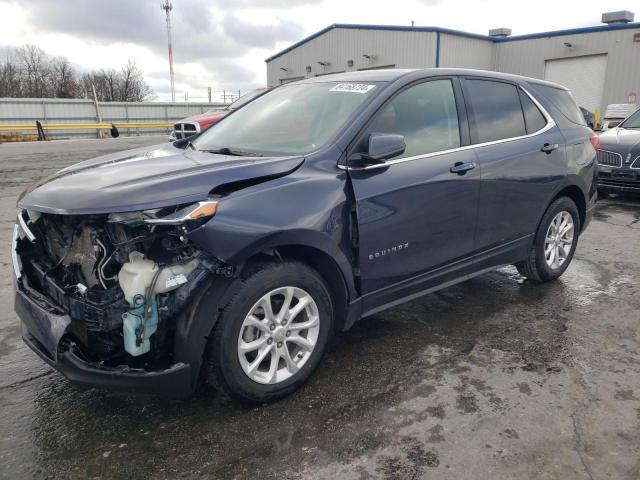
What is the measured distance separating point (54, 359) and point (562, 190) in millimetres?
3991

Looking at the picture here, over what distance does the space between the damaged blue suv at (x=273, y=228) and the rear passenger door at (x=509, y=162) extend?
17 millimetres

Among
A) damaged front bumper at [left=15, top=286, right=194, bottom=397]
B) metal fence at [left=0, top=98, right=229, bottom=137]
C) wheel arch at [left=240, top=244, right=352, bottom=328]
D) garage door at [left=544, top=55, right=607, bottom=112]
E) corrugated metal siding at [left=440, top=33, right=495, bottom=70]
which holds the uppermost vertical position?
corrugated metal siding at [left=440, top=33, right=495, bottom=70]

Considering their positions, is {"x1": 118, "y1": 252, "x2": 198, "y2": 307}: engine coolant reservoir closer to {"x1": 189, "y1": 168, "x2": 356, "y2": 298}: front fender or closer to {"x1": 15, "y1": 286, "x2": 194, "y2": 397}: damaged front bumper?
{"x1": 189, "y1": 168, "x2": 356, "y2": 298}: front fender

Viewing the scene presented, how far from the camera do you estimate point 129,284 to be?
2.37 meters

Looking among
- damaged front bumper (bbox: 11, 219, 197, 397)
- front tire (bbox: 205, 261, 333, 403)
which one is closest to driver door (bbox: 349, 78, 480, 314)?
Answer: front tire (bbox: 205, 261, 333, 403)

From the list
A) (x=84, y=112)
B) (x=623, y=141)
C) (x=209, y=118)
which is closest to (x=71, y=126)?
(x=84, y=112)

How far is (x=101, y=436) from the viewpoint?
256 centimetres

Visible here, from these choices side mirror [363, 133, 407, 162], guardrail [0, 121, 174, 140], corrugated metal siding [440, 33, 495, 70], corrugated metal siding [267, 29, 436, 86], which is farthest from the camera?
guardrail [0, 121, 174, 140]

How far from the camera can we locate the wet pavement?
2354 millimetres

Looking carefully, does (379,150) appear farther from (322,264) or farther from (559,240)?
(559,240)

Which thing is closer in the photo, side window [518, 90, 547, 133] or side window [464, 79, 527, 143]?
side window [464, 79, 527, 143]

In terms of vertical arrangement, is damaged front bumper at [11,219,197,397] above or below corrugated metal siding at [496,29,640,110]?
below

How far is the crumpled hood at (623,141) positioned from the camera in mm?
7980

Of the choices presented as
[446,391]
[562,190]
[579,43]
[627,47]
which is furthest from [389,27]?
[446,391]
